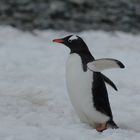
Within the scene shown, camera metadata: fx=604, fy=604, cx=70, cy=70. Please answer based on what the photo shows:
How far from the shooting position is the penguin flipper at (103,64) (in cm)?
414

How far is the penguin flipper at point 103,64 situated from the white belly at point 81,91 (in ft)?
0.26

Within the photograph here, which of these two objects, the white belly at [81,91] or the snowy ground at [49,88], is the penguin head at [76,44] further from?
the snowy ground at [49,88]

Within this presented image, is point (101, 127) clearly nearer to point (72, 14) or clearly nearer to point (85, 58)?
point (85, 58)

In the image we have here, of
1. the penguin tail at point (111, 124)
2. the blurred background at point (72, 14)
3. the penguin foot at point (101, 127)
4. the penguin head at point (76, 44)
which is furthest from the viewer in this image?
A: the blurred background at point (72, 14)

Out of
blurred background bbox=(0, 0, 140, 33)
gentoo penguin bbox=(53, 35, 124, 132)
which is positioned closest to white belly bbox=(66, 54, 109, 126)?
gentoo penguin bbox=(53, 35, 124, 132)

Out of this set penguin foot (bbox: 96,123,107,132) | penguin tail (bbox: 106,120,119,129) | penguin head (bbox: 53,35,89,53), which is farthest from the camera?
penguin head (bbox: 53,35,89,53)

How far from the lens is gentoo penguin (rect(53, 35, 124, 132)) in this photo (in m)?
4.36

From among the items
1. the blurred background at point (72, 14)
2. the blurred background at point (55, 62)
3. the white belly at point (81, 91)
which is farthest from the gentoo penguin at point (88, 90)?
the blurred background at point (72, 14)

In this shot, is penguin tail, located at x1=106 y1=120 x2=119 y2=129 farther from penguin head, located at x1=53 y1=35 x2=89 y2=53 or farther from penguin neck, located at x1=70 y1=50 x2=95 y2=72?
penguin head, located at x1=53 y1=35 x2=89 y2=53

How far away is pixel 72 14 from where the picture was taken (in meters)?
9.86

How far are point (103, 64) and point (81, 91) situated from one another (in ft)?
0.98

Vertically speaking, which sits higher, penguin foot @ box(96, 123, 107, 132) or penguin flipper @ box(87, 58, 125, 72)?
penguin flipper @ box(87, 58, 125, 72)

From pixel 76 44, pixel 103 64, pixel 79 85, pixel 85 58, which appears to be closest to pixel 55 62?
pixel 76 44

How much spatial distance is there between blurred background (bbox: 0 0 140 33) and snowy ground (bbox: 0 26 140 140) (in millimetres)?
493
